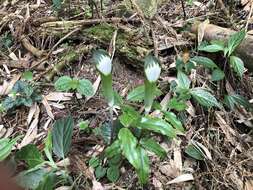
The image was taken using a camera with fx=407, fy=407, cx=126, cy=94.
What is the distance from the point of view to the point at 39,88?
2291 mm

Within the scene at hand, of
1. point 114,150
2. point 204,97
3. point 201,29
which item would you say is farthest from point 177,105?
point 201,29

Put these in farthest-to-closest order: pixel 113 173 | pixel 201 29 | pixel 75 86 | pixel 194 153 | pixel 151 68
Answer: pixel 201 29
pixel 75 86
pixel 194 153
pixel 113 173
pixel 151 68

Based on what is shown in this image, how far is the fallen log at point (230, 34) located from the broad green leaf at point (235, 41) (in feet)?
0.19

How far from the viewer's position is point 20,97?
217cm

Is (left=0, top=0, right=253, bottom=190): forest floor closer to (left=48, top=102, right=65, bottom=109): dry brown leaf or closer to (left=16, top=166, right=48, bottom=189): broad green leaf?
(left=48, top=102, right=65, bottom=109): dry brown leaf

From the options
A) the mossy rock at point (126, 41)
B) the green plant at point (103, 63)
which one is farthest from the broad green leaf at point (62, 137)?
the mossy rock at point (126, 41)

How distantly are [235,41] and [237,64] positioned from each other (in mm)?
138

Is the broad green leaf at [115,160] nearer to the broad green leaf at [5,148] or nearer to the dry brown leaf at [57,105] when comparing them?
the broad green leaf at [5,148]

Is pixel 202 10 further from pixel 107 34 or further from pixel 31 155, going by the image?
pixel 31 155

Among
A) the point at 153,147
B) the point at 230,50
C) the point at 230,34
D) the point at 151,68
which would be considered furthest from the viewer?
the point at 230,34

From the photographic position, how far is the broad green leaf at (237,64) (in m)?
2.09

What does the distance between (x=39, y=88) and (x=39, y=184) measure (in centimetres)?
79

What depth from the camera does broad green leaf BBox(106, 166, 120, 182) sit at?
178 centimetres

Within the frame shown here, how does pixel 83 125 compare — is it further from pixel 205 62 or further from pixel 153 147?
pixel 205 62
